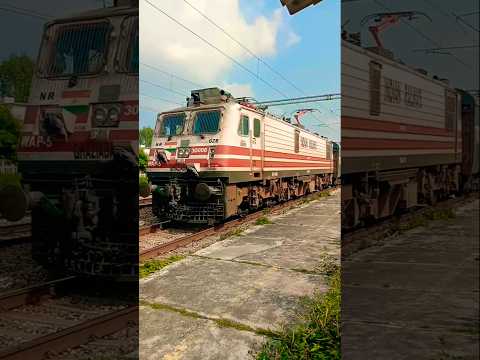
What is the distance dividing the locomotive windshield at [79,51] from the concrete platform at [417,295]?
297 cm

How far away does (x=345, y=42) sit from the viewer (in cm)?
152

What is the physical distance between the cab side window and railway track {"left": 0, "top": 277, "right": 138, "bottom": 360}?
19.1 feet

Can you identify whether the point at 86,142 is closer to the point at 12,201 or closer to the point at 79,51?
the point at 12,201

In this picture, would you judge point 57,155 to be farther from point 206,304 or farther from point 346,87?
point 346,87

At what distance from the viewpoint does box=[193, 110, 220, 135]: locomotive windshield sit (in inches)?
368

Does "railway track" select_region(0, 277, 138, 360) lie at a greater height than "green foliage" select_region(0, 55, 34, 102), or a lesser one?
lesser

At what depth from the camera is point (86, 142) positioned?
3436 millimetres

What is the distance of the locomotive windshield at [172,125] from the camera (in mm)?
9695

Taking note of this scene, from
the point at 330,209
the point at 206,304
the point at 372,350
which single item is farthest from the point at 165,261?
the point at 330,209

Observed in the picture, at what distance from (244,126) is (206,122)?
93 cm

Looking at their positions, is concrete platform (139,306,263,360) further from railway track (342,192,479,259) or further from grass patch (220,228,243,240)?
grass patch (220,228,243,240)

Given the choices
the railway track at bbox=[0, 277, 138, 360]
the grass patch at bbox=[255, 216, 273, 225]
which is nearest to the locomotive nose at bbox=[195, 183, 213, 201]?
the grass patch at bbox=[255, 216, 273, 225]

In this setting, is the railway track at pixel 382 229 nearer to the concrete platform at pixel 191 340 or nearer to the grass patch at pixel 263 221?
the concrete platform at pixel 191 340

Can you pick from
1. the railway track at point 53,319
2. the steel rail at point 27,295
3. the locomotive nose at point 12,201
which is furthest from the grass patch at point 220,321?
the locomotive nose at point 12,201
